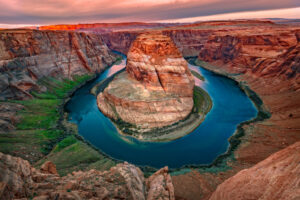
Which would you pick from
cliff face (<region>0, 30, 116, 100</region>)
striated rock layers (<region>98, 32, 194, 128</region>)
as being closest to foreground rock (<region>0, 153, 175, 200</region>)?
striated rock layers (<region>98, 32, 194, 128</region>)

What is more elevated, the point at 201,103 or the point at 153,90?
the point at 153,90

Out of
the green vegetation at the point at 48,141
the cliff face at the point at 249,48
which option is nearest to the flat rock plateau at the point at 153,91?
the green vegetation at the point at 48,141

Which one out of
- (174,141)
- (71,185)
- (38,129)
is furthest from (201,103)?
(38,129)

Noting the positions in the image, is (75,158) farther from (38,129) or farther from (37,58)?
(37,58)

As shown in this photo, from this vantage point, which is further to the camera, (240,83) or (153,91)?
(240,83)

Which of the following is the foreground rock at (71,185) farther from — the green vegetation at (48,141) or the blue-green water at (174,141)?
the blue-green water at (174,141)

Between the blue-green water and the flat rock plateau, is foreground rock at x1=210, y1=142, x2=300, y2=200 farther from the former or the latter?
the flat rock plateau

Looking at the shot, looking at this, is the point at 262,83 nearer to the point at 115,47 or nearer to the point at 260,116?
the point at 260,116
